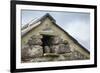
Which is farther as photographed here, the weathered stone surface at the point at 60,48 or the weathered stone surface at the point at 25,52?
the weathered stone surface at the point at 60,48

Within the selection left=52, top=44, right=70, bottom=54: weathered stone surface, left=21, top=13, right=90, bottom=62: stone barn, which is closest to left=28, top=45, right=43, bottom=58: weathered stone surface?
left=21, top=13, right=90, bottom=62: stone barn

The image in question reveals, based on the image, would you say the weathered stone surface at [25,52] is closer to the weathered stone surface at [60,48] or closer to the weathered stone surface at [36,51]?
the weathered stone surface at [36,51]

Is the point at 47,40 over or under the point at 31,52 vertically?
over

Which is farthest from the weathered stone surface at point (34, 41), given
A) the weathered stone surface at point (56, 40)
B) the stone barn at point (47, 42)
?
the weathered stone surface at point (56, 40)

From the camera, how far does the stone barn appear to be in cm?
175

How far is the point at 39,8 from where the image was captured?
1.77 meters

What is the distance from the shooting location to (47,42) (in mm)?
1807

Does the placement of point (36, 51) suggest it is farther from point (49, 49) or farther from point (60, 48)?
point (60, 48)

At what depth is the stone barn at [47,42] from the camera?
1.75m

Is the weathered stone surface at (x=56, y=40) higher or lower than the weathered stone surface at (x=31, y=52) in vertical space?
higher

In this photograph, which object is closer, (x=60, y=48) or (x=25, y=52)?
(x=25, y=52)

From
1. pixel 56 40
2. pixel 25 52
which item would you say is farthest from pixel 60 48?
pixel 25 52

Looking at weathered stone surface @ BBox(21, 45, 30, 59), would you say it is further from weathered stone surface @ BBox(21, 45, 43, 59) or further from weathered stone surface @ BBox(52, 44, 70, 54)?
weathered stone surface @ BBox(52, 44, 70, 54)

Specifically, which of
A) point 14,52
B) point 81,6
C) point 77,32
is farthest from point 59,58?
point 81,6
